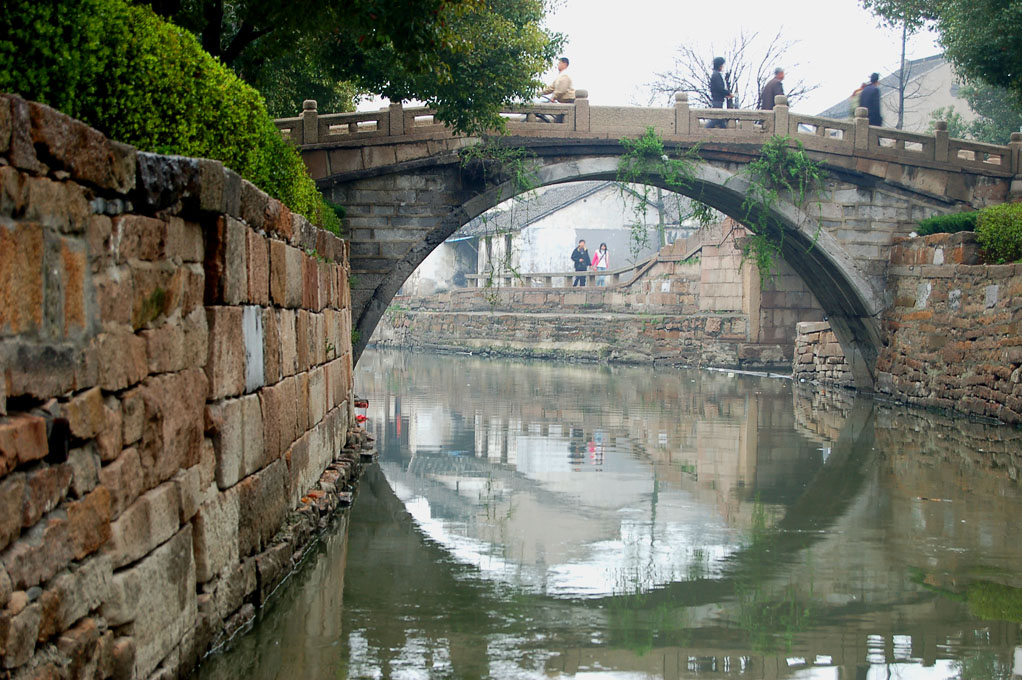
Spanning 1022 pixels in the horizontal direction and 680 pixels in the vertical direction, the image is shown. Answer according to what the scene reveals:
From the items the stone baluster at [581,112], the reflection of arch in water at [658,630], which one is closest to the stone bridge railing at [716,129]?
the stone baluster at [581,112]

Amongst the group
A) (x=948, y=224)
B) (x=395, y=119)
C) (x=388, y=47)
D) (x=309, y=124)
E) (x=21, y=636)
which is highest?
(x=388, y=47)

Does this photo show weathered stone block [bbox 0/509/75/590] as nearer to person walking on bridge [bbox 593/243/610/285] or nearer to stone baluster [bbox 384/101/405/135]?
stone baluster [bbox 384/101/405/135]

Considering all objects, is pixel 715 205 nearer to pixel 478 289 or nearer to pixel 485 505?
pixel 485 505

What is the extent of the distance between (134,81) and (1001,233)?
12.1 m

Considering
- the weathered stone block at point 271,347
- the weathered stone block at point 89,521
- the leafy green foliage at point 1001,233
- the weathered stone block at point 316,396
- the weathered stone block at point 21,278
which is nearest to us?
the weathered stone block at point 21,278

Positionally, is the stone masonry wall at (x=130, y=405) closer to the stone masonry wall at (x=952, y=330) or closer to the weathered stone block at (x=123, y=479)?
the weathered stone block at (x=123, y=479)

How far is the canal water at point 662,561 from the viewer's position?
4691 mm

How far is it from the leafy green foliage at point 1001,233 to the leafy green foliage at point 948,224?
0.82 meters

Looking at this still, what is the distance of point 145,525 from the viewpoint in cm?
379

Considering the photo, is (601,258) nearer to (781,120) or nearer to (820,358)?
(820,358)

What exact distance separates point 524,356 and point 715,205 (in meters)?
11.8


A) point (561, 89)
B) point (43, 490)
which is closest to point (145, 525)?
point (43, 490)

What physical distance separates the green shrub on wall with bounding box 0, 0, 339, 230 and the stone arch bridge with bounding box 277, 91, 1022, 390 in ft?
26.9

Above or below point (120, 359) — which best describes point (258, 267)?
above
